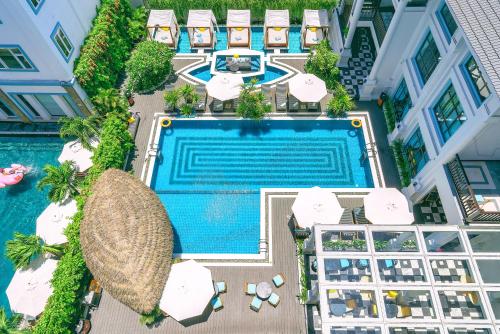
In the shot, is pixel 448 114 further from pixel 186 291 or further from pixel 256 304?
pixel 186 291

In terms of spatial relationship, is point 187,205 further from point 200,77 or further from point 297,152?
point 200,77

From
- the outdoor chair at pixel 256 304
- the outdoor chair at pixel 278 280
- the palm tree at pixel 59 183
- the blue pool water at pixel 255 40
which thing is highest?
the blue pool water at pixel 255 40

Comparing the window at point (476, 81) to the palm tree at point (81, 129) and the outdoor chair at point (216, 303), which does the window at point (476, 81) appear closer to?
the outdoor chair at point (216, 303)

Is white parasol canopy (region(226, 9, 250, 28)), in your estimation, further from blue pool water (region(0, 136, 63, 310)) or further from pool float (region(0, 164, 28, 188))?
pool float (region(0, 164, 28, 188))

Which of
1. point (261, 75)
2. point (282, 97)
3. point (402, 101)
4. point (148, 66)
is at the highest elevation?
point (261, 75)

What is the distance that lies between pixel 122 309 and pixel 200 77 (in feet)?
63.5

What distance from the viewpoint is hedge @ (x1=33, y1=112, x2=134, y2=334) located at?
1662 centimetres

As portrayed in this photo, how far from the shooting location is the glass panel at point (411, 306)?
1352 cm

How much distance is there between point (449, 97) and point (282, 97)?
12119 mm

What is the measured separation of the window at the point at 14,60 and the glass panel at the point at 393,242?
2483 cm

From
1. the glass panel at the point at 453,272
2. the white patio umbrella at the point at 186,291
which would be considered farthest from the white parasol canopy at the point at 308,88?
the white patio umbrella at the point at 186,291

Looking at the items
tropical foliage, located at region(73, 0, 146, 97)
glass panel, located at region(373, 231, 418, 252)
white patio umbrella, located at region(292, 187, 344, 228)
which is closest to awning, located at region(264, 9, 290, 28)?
tropical foliage, located at region(73, 0, 146, 97)

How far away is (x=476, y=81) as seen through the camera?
15250 millimetres

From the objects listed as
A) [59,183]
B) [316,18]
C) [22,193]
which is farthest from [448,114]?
[22,193]
